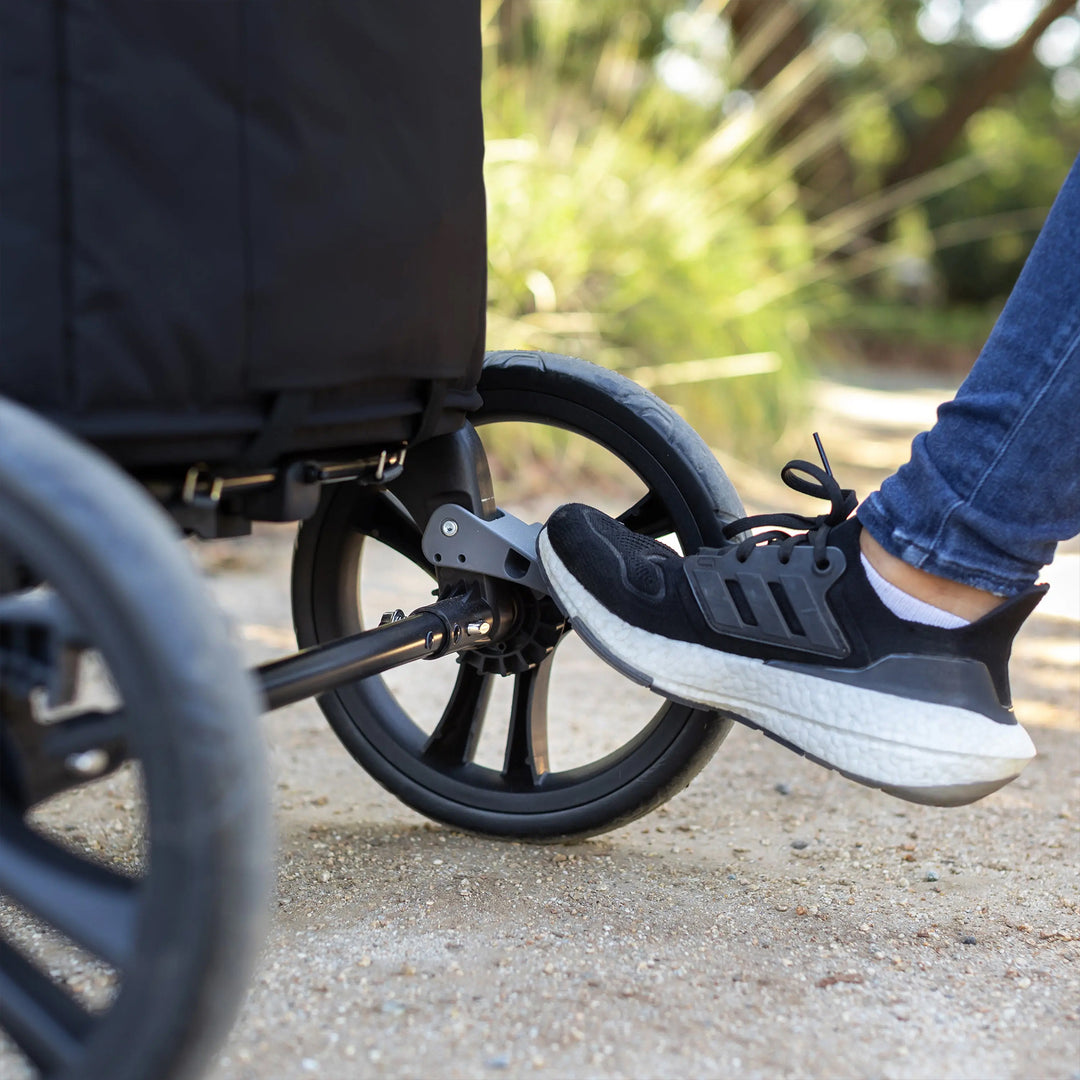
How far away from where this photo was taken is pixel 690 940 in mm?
1233

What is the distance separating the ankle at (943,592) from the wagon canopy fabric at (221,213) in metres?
0.49

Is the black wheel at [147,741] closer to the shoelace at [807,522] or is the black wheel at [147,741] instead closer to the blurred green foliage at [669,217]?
the shoelace at [807,522]

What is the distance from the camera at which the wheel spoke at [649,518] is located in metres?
1.42

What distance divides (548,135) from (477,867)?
367 cm

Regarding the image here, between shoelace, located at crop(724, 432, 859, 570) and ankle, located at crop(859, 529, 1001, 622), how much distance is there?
7 cm

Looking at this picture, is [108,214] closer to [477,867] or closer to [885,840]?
[477,867]

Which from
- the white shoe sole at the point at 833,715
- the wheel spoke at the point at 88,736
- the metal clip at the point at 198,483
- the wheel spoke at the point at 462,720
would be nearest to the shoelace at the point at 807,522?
the white shoe sole at the point at 833,715

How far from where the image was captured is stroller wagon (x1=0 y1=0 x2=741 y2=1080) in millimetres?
760

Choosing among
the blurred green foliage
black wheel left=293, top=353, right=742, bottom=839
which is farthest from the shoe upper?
the blurred green foliage

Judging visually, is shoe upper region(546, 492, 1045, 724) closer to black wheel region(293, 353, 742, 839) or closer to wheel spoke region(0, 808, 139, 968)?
black wheel region(293, 353, 742, 839)

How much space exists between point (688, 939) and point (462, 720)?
41 centimetres

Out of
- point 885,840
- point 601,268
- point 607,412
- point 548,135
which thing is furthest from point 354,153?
point 548,135

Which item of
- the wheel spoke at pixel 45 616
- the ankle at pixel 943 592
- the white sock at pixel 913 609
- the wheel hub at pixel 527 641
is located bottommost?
the wheel hub at pixel 527 641

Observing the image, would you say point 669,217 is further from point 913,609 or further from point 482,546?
point 913,609
